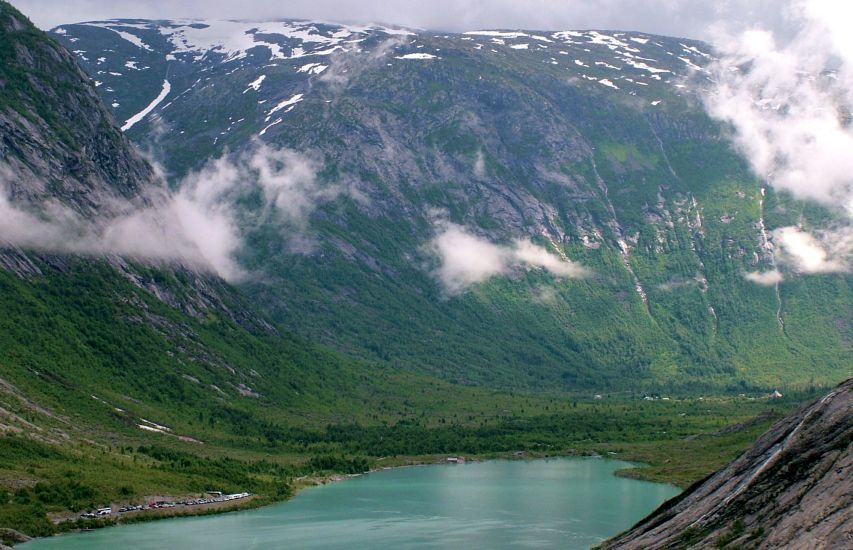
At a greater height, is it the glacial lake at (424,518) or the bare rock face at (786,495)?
the glacial lake at (424,518)

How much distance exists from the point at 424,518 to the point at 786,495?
85.7 m

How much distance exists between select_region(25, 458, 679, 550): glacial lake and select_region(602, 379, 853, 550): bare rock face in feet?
163

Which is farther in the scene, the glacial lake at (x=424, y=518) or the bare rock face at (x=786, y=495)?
the glacial lake at (x=424, y=518)

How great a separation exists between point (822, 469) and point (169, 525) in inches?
3643

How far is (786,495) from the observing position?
56.7 m

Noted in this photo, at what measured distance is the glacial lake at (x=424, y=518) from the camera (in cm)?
11969

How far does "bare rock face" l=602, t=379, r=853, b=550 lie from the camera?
168 ft

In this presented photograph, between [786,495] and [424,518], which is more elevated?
[424,518]

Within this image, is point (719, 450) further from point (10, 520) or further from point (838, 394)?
point (838, 394)

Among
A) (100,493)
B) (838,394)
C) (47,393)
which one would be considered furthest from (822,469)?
(47,393)

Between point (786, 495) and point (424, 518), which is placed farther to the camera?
point (424, 518)

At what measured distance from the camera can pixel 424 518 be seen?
139 m

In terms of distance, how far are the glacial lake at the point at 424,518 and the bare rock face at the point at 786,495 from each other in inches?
1961

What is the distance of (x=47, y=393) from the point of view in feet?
613
